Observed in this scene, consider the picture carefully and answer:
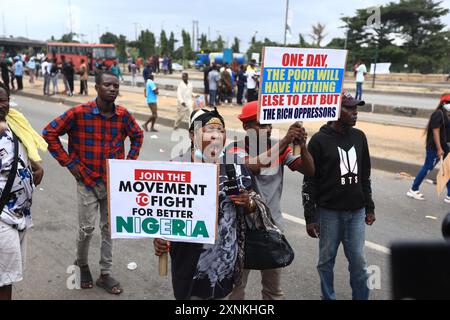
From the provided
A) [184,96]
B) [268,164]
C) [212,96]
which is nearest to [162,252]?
[268,164]

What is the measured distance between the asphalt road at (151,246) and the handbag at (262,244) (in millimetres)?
685

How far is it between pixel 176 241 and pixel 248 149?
31.5 inches

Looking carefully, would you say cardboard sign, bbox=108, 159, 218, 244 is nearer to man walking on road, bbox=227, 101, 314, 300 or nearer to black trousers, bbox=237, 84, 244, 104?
man walking on road, bbox=227, 101, 314, 300

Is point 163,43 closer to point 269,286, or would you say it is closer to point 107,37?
point 107,37

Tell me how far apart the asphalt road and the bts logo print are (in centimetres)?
62

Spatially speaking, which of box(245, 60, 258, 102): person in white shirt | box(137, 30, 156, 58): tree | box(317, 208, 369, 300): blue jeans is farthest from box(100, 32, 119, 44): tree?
box(317, 208, 369, 300): blue jeans

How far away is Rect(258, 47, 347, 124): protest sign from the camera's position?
2699mm

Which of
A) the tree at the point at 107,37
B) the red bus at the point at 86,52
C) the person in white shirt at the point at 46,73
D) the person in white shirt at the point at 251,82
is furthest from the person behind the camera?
the tree at the point at 107,37

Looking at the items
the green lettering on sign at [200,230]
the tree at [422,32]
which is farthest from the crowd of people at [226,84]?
the tree at [422,32]

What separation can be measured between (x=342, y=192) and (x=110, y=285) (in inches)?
82.9

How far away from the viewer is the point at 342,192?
310 centimetres

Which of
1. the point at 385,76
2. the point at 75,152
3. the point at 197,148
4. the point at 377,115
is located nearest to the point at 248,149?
the point at 197,148

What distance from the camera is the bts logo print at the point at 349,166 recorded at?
10.2ft

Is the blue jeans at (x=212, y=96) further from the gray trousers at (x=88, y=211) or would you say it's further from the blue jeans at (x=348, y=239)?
the blue jeans at (x=348, y=239)
